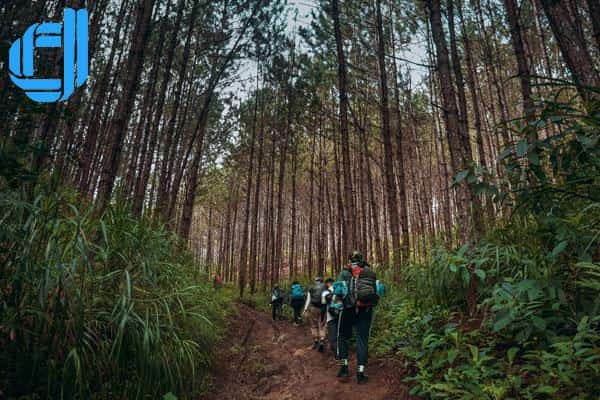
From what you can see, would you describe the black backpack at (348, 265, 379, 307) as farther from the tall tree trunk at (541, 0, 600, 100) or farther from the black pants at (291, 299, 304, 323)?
the black pants at (291, 299, 304, 323)

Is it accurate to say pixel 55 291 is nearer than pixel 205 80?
Yes

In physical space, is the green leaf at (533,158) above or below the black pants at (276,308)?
above

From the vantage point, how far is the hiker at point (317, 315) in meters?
6.98

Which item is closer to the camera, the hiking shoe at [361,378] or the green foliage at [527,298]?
the green foliage at [527,298]

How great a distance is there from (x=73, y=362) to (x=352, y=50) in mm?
14584

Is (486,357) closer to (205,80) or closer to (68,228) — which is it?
(68,228)

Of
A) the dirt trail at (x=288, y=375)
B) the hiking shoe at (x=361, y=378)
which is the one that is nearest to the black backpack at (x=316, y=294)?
the dirt trail at (x=288, y=375)

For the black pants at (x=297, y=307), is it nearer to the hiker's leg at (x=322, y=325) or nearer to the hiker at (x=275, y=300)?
the hiker at (x=275, y=300)

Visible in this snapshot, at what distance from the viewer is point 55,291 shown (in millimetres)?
2643

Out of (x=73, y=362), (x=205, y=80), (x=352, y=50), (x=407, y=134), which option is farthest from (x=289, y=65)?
(x=73, y=362)

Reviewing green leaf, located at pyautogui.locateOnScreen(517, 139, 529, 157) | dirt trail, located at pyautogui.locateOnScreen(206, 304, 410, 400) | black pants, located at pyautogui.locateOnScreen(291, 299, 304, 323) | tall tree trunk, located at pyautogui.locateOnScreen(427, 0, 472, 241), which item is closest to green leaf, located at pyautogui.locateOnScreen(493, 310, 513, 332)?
dirt trail, located at pyautogui.locateOnScreen(206, 304, 410, 400)

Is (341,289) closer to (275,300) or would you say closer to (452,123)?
(452,123)

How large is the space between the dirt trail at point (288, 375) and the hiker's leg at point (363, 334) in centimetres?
30

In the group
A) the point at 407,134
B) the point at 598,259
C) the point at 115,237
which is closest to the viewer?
the point at 598,259
